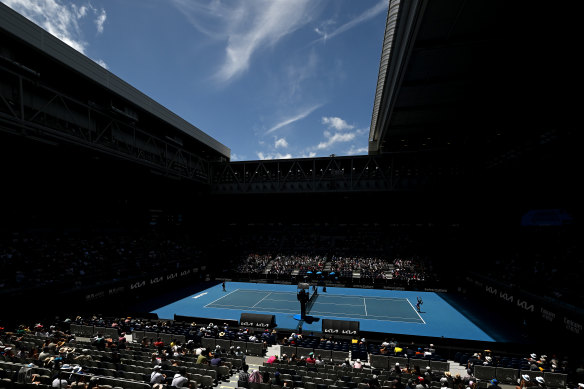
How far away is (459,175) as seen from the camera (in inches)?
1409

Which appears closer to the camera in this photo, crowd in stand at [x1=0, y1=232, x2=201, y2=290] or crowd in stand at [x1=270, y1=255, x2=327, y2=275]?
crowd in stand at [x1=0, y1=232, x2=201, y2=290]

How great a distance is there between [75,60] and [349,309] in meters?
31.5

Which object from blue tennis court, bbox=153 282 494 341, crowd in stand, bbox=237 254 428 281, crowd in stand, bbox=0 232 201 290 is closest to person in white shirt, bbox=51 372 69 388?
blue tennis court, bbox=153 282 494 341

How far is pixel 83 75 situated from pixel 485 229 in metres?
47.2

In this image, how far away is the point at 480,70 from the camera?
59.7 feet

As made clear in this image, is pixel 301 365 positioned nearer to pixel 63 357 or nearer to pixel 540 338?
pixel 63 357

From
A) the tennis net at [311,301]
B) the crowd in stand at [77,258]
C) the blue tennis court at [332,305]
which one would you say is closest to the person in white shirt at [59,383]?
the crowd in stand at [77,258]

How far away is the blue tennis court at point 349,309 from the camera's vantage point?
2198 cm

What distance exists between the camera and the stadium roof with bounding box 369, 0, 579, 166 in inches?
537

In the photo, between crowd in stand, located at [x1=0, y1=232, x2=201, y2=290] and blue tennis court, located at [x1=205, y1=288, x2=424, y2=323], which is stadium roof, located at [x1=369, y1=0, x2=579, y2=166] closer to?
blue tennis court, located at [x1=205, y1=288, x2=424, y2=323]

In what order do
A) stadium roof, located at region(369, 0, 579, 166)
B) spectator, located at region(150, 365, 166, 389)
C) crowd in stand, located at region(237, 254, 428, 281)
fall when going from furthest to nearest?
crowd in stand, located at region(237, 254, 428, 281)
stadium roof, located at region(369, 0, 579, 166)
spectator, located at region(150, 365, 166, 389)

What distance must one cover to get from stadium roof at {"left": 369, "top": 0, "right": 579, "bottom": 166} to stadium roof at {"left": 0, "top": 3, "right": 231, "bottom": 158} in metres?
23.4

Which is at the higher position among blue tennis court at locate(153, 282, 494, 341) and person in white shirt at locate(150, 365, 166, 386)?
person in white shirt at locate(150, 365, 166, 386)

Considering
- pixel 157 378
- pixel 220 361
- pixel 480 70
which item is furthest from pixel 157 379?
pixel 480 70
